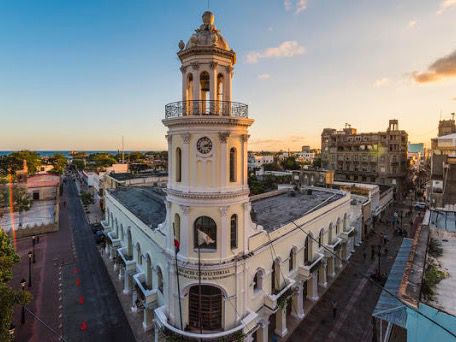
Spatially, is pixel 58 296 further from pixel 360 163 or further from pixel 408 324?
pixel 360 163

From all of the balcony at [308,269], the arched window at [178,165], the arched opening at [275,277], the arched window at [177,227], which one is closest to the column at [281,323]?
the arched opening at [275,277]

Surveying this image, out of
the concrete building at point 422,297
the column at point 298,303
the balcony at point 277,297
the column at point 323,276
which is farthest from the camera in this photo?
the column at point 323,276

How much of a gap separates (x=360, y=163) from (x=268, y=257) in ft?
227

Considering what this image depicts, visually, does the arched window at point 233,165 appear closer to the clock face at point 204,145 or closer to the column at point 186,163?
the clock face at point 204,145

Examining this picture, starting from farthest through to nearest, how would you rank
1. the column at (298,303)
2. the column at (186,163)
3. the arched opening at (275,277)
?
the column at (298,303) < the arched opening at (275,277) < the column at (186,163)

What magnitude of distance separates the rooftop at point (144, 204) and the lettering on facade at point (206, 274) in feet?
20.6

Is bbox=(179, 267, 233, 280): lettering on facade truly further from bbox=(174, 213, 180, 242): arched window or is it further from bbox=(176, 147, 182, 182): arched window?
bbox=(176, 147, 182, 182): arched window

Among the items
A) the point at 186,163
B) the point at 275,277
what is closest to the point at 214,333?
the point at 275,277

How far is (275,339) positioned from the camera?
19203mm

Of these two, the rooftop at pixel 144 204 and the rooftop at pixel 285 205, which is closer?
the rooftop at pixel 285 205

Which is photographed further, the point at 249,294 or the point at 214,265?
the point at 249,294

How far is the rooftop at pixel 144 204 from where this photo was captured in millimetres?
22347

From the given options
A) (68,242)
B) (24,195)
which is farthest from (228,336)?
(24,195)

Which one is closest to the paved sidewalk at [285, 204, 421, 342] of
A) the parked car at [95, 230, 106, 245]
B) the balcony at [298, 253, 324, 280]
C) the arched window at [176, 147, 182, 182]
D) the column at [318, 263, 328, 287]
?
the column at [318, 263, 328, 287]
